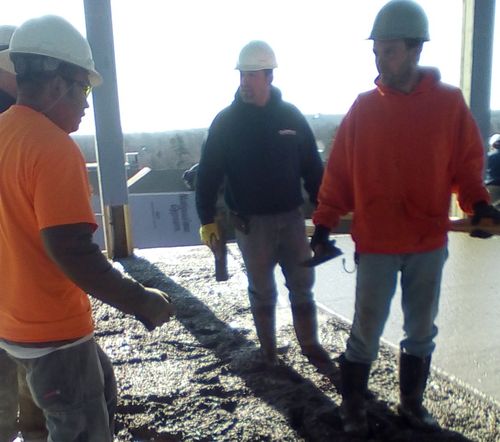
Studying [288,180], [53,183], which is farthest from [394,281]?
[53,183]

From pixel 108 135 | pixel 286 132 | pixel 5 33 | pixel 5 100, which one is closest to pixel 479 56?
pixel 108 135

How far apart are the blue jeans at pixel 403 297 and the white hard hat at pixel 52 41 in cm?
144

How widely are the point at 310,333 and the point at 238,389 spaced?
55 cm

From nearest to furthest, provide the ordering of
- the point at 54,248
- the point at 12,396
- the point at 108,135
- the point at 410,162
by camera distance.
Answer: the point at 54,248 → the point at 12,396 → the point at 410,162 → the point at 108,135

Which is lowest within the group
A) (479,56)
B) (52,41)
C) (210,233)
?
(210,233)

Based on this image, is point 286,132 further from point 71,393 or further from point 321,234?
point 71,393

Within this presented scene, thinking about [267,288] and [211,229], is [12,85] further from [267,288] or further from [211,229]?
[267,288]

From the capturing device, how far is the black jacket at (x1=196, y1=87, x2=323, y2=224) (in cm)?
333

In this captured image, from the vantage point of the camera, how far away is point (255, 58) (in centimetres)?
326

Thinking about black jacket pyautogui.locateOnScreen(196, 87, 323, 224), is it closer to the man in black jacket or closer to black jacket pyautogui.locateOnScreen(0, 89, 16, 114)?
the man in black jacket

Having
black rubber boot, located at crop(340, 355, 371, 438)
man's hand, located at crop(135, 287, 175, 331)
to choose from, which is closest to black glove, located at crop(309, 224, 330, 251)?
black rubber boot, located at crop(340, 355, 371, 438)

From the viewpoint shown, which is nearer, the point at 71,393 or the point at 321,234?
the point at 71,393

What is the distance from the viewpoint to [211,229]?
3.53m

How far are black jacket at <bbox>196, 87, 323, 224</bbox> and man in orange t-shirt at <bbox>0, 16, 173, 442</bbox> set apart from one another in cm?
141
